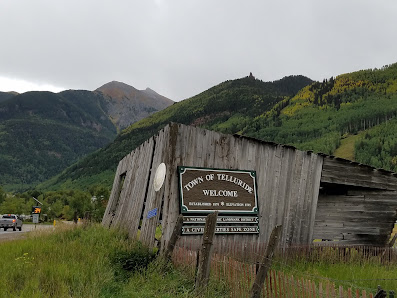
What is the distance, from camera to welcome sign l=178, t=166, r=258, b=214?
31.2 feet

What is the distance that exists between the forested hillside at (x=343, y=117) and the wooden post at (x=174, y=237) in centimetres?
9667

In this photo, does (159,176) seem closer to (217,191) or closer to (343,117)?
(217,191)

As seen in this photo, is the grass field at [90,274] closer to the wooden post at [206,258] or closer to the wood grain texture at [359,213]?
the wooden post at [206,258]

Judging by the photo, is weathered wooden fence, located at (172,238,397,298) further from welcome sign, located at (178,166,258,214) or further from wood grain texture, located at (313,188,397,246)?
welcome sign, located at (178,166,258,214)

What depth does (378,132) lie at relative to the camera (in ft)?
386

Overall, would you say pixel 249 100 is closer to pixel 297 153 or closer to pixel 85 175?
pixel 85 175

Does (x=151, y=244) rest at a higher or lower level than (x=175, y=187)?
lower

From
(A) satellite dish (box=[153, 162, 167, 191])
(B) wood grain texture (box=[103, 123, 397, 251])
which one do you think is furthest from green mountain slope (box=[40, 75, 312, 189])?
(A) satellite dish (box=[153, 162, 167, 191])

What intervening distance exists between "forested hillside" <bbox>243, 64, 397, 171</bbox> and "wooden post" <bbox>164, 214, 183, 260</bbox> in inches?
3806

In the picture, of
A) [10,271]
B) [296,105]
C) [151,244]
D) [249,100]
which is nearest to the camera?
[10,271]

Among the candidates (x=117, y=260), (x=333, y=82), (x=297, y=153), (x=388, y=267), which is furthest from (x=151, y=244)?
(x=333, y=82)

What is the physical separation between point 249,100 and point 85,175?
93882 mm

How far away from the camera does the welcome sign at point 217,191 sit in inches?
374

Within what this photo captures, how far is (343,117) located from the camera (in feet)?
456
